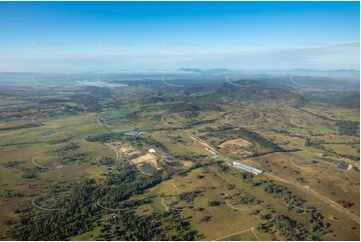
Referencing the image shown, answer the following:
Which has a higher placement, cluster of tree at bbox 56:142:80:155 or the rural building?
the rural building

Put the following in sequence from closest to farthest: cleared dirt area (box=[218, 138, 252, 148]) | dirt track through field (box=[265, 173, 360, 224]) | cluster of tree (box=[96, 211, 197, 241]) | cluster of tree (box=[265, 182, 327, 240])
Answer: cluster of tree (box=[96, 211, 197, 241]), cluster of tree (box=[265, 182, 327, 240]), dirt track through field (box=[265, 173, 360, 224]), cleared dirt area (box=[218, 138, 252, 148])

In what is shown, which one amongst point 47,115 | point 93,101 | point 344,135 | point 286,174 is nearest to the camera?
point 286,174

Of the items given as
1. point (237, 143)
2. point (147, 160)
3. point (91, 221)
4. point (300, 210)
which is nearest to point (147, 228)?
point (91, 221)

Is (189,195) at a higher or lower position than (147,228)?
lower

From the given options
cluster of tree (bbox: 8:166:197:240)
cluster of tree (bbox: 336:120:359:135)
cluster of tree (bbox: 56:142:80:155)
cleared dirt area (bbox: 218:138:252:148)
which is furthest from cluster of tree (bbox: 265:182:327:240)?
cluster of tree (bbox: 336:120:359:135)

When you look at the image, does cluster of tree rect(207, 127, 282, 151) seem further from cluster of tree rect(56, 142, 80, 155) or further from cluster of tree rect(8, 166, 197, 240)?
cluster of tree rect(8, 166, 197, 240)

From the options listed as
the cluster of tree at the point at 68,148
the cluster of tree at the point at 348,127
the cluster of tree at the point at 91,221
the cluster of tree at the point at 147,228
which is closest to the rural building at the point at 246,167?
the cluster of tree at the point at 91,221

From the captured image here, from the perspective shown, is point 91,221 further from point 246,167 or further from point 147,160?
point 246,167

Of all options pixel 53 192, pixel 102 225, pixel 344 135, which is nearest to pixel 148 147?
pixel 53 192

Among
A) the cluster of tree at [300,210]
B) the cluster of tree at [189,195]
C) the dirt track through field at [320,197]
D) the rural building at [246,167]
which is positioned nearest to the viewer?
the cluster of tree at [300,210]

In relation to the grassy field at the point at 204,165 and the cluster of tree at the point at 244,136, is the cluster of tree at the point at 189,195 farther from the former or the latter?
the cluster of tree at the point at 244,136

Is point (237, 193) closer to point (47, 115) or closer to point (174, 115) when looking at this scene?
point (174, 115)
